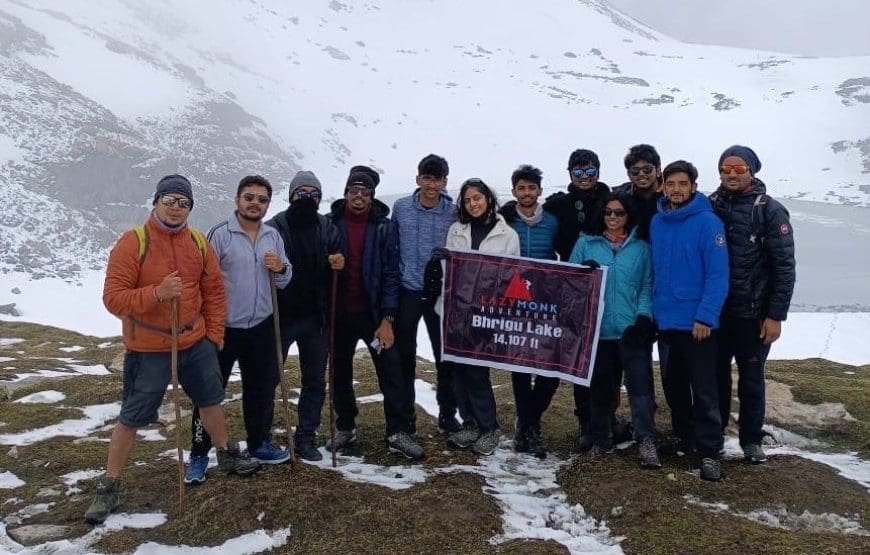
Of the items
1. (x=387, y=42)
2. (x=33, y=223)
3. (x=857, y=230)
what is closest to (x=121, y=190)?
(x=33, y=223)

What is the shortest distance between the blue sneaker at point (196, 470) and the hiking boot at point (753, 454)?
5744 mm

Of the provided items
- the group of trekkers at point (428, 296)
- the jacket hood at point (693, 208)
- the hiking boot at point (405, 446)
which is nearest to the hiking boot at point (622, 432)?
the group of trekkers at point (428, 296)

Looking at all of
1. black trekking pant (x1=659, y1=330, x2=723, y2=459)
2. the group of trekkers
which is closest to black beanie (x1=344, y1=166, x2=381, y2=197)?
the group of trekkers

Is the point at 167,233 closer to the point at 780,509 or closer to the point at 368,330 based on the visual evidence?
the point at 368,330

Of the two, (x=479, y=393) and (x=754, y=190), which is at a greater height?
Result: (x=754, y=190)

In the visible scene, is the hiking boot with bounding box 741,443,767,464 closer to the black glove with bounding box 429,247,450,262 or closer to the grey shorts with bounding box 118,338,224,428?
the black glove with bounding box 429,247,450,262

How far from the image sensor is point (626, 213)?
6441mm

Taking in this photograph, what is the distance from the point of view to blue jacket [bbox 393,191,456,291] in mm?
6875

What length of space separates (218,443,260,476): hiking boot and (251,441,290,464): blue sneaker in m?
0.38

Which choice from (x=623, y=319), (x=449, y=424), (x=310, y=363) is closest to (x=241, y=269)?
(x=310, y=363)

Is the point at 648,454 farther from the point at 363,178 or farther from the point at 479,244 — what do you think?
the point at 363,178

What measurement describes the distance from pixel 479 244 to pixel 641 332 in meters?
2.07

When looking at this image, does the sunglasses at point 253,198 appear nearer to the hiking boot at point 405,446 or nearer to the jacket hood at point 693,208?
the hiking boot at point 405,446

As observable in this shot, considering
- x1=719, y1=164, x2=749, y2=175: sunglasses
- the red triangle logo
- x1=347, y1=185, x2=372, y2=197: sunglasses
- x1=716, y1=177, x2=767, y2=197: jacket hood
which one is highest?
x1=719, y1=164, x2=749, y2=175: sunglasses
